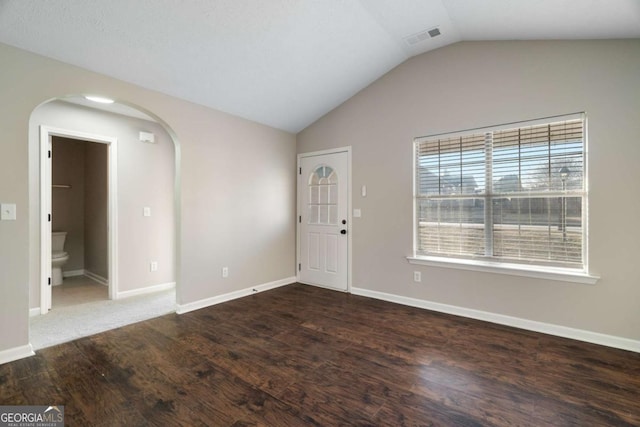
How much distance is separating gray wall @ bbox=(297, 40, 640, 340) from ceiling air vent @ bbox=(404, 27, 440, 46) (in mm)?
332

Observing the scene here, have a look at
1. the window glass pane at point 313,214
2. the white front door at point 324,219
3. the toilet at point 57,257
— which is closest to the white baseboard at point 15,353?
the toilet at point 57,257

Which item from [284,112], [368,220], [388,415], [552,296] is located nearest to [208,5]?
[284,112]

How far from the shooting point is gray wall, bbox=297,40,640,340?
2.60 metres

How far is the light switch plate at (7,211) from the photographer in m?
2.32

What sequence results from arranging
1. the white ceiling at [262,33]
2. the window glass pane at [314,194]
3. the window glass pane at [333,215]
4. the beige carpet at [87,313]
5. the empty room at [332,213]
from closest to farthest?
the empty room at [332,213]
the white ceiling at [262,33]
the beige carpet at [87,313]
the window glass pane at [333,215]
the window glass pane at [314,194]

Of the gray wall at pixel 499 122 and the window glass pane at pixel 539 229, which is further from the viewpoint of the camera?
the window glass pane at pixel 539 229

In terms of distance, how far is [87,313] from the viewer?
11.3 feet

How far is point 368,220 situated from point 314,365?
2264 mm

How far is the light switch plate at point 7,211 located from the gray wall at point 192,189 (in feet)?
0.11

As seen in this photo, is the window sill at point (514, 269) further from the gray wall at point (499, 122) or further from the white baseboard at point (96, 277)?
the white baseboard at point (96, 277)

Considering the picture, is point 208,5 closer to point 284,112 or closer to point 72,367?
point 284,112

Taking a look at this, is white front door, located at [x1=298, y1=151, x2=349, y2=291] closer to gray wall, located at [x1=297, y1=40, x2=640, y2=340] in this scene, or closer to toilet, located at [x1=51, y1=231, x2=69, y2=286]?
gray wall, located at [x1=297, y1=40, x2=640, y2=340]

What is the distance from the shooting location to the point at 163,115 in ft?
10.7

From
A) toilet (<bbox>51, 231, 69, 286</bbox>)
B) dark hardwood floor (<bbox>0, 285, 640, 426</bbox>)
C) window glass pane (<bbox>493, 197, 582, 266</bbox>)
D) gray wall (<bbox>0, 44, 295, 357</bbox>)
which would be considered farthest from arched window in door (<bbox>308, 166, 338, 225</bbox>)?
toilet (<bbox>51, 231, 69, 286</bbox>)
